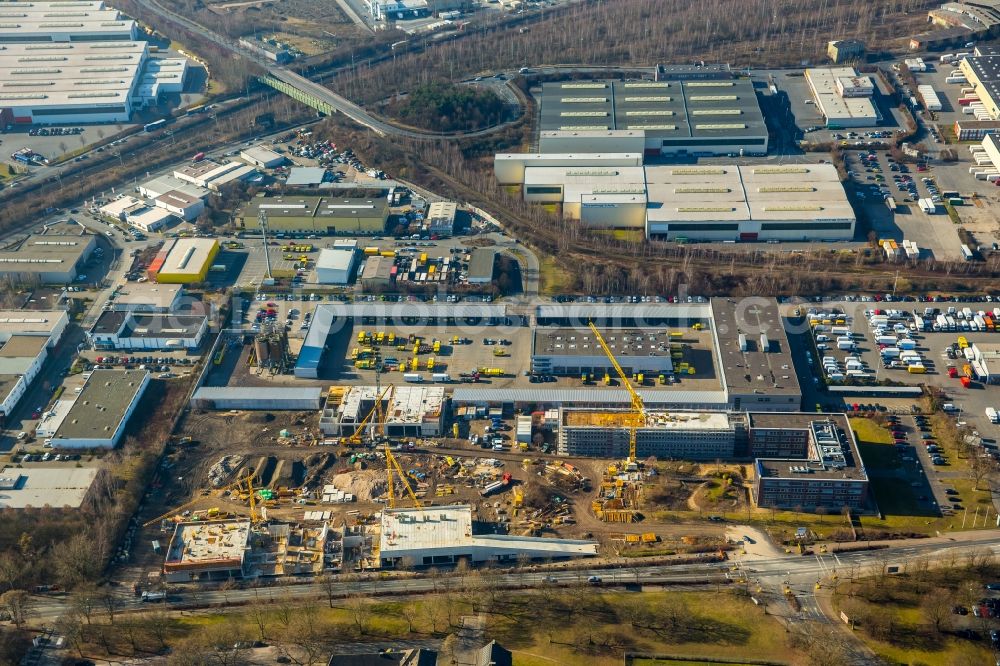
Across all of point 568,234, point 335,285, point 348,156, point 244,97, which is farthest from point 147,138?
point 568,234

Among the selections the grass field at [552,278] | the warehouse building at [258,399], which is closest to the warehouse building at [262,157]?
the grass field at [552,278]

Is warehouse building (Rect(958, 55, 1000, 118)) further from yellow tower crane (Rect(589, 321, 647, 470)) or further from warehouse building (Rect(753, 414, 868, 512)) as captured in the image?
warehouse building (Rect(753, 414, 868, 512))

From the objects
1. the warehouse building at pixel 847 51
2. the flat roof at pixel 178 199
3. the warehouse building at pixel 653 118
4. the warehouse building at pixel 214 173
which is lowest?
the flat roof at pixel 178 199

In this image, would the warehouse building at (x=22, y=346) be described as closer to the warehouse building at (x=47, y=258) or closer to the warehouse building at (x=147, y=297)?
the warehouse building at (x=147, y=297)

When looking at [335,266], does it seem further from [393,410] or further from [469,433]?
[469,433]

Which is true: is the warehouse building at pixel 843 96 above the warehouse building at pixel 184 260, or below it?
above

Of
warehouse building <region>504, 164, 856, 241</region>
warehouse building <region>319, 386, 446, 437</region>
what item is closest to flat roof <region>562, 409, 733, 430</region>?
warehouse building <region>319, 386, 446, 437</region>
